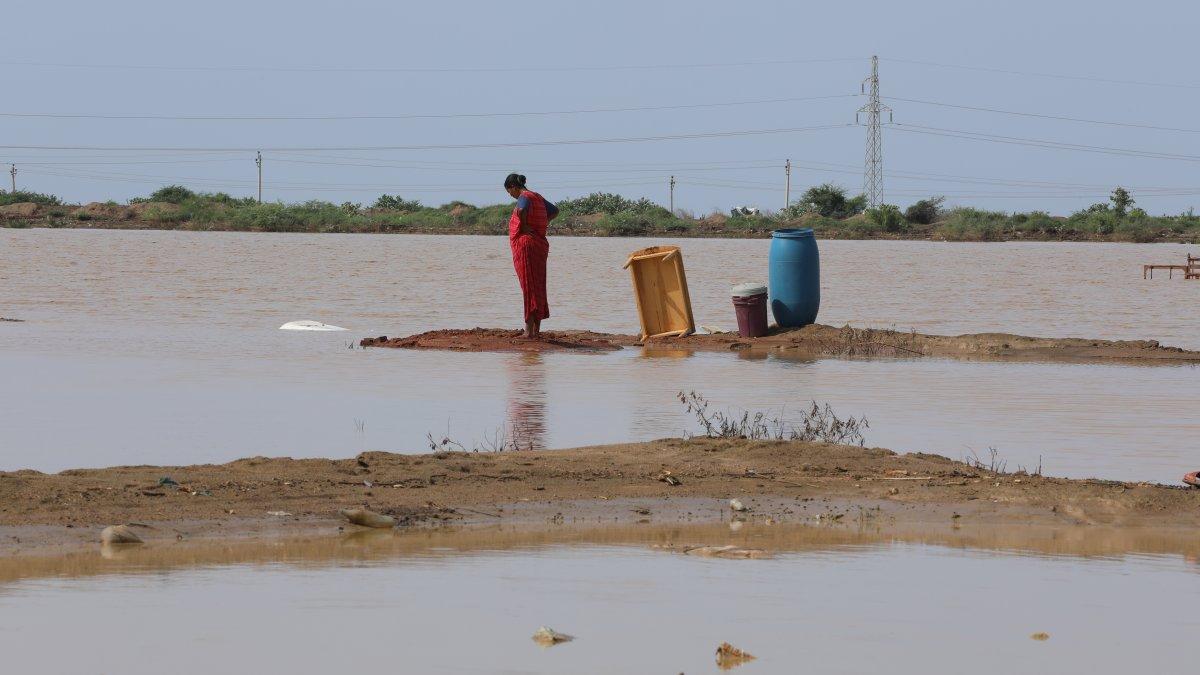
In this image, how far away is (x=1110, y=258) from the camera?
6322 centimetres

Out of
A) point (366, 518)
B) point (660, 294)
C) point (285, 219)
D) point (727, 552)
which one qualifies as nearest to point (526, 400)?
point (366, 518)

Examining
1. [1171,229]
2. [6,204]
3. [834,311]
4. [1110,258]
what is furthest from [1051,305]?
[6,204]

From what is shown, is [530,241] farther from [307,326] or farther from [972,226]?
[972,226]

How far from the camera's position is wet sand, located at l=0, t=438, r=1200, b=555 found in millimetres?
7734

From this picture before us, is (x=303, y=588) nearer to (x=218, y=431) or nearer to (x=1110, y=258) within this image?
(x=218, y=431)

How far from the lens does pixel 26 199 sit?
328 feet

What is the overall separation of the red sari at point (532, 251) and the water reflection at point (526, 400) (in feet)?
3.35

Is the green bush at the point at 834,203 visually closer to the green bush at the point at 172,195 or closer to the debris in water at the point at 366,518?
the green bush at the point at 172,195

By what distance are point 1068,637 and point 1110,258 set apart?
60173 millimetres

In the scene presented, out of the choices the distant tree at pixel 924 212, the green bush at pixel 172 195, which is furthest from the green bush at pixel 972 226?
the green bush at pixel 172 195

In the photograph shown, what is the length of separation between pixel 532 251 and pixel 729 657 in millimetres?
13767

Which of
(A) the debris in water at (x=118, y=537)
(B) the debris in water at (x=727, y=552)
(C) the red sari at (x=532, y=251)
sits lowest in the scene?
(B) the debris in water at (x=727, y=552)

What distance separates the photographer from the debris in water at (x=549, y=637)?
5.63 metres

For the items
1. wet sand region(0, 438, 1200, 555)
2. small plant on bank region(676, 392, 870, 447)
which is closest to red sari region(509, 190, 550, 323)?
small plant on bank region(676, 392, 870, 447)
